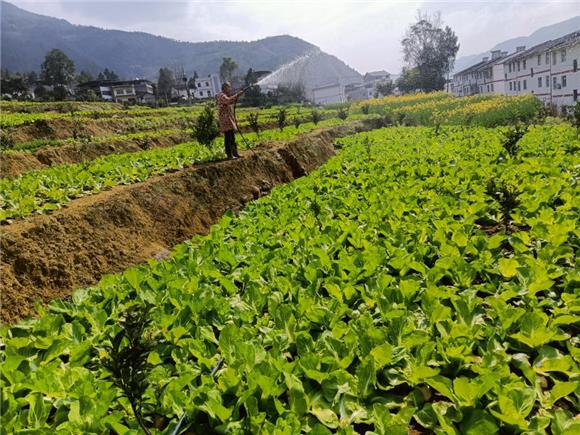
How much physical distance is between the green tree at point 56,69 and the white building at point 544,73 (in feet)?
268

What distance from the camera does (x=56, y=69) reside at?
82562 mm

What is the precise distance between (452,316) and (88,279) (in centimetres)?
583

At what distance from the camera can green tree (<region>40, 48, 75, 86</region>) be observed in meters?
81.6

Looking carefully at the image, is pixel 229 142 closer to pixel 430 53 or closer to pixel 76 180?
pixel 76 180

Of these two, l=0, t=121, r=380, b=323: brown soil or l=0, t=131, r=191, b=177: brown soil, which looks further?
l=0, t=131, r=191, b=177: brown soil

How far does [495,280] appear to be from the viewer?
11.7ft

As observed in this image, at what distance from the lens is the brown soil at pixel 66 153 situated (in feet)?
46.8

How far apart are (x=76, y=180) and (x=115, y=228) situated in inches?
103

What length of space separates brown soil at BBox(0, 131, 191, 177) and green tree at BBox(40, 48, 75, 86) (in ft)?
251

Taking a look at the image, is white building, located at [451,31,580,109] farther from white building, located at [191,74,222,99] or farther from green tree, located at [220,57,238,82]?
white building, located at [191,74,222,99]

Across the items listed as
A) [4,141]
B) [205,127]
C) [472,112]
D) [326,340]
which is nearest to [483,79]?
[472,112]

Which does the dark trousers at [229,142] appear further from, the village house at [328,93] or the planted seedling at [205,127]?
the village house at [328,93]

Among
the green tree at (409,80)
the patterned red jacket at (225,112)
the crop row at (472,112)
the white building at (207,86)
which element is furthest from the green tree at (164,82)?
the patterned red jacket at (225,112)

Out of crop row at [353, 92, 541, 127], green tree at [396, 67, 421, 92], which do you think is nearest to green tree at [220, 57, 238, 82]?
green tree at [396, 67, 421, 92]
